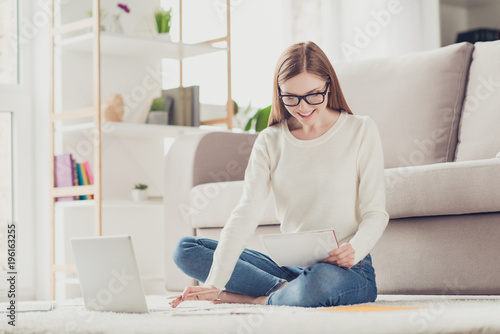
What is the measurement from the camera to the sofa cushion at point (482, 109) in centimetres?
217

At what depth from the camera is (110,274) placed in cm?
142

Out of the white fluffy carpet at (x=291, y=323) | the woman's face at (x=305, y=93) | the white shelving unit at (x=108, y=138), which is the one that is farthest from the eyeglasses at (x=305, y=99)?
the white shelving unit at (x=108, y=138)

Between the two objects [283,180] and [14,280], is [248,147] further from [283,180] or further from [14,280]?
[14,280]

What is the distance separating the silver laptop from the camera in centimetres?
137

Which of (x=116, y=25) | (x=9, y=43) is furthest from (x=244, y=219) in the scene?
(x=9, y=43)

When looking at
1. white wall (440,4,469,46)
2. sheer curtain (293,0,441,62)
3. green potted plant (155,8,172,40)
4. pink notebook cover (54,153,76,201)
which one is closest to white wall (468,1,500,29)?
white wall (440,4,469,46)

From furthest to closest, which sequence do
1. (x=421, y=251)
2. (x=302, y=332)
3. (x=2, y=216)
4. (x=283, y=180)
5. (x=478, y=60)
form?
(x=2, y=216)
(x=478, y=60)
(x=421, y=251)
(x=283, y=180)
(x=302, y=332)

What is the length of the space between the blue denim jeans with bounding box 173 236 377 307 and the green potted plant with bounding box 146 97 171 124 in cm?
143

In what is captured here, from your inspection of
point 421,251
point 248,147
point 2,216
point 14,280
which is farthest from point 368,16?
point 14,280

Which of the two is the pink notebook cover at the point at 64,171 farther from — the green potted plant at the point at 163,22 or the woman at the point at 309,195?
the woman at the point at 309,195

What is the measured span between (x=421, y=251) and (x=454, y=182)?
197 millimetres

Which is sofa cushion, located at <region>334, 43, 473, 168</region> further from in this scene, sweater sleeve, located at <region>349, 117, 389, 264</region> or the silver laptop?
the silver laptop

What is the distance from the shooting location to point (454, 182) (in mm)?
1740

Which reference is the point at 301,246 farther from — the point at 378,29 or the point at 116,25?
the point at 378,29
